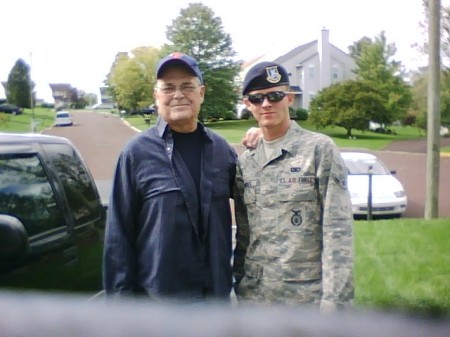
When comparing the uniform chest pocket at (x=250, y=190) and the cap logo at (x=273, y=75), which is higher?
the cap logo at (x=273, y=75)

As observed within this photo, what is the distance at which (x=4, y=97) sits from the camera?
5.45 ft

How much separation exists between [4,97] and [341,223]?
95 cm

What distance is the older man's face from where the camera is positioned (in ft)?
4.30

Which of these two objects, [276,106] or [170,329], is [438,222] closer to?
[276,106]

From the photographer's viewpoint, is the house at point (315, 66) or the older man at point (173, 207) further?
the house at point (315, 66)

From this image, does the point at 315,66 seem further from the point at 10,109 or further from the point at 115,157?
the point at 10,109

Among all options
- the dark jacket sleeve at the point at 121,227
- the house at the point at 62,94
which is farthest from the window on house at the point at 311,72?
the house at the point at 62,94

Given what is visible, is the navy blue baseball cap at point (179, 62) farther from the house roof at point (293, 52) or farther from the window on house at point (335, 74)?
the window on house at point (335, 74)

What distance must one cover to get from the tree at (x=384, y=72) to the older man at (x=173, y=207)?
490mm

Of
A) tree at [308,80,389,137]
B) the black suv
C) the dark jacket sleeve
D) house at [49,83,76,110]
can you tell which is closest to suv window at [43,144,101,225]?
the black suv

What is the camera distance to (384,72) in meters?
1.66

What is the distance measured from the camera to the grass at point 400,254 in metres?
1.75

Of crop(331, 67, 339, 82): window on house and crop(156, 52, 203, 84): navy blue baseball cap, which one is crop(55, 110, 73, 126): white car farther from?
crop(331, 67, 339, 82): window on house

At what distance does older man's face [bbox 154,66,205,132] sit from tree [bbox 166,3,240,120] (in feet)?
0.46
